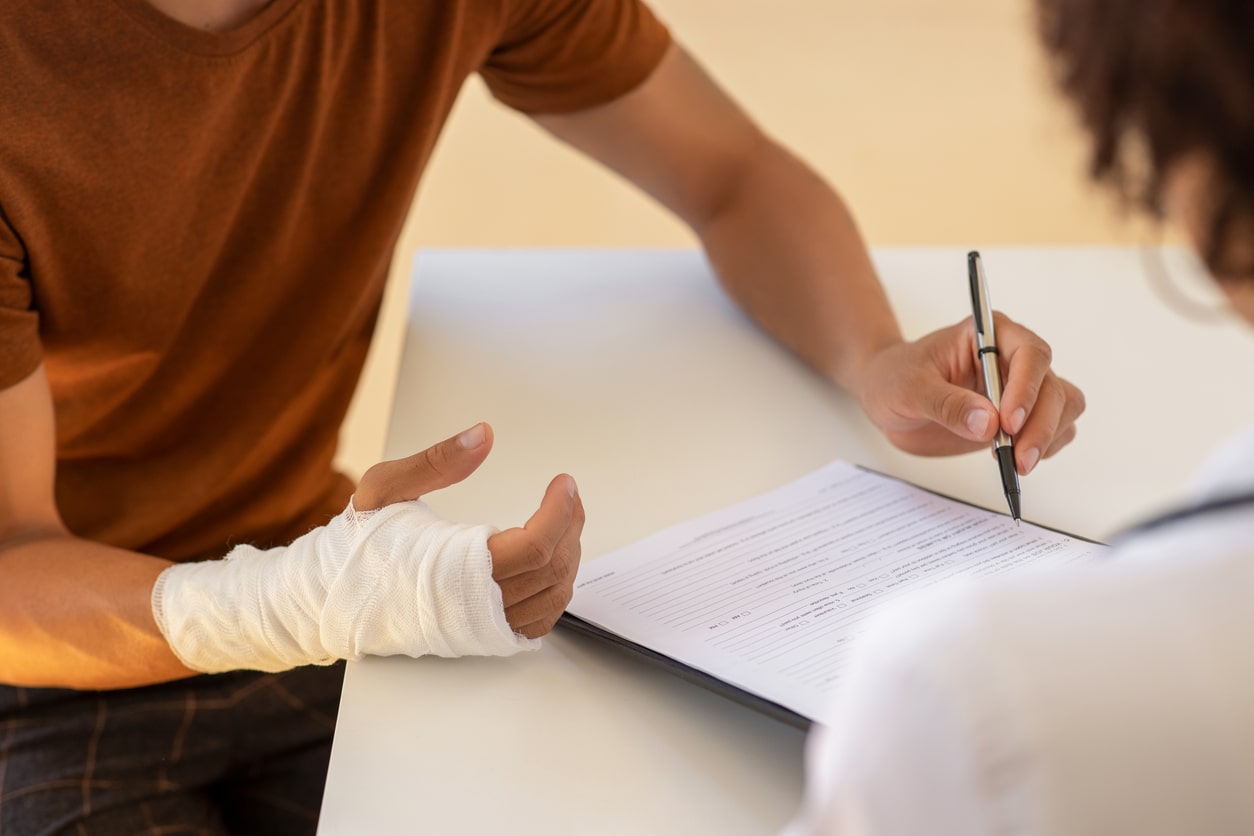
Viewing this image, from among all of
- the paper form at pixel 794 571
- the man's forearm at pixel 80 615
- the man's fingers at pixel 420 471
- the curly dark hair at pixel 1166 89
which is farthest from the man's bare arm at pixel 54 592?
the curly dark hair at pixel 1166 89

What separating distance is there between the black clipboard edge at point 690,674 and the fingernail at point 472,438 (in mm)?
105

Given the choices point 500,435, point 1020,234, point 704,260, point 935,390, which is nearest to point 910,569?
point 935,390

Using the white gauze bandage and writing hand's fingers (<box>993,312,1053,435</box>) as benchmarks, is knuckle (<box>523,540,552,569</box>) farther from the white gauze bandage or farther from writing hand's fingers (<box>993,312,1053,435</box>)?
writing hand's fingers (<box>993,312,1053,435</box>)

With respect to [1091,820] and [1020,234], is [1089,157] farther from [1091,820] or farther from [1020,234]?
[1020,234]

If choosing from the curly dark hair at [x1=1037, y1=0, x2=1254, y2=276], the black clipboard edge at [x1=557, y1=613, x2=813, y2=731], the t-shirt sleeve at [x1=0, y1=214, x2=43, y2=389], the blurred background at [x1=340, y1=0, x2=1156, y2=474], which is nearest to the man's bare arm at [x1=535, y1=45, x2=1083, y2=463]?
the black clipboard edge at [x1=557, y1=613, x2=813, y2=731]

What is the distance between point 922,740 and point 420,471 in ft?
1.21

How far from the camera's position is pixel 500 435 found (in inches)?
32.0

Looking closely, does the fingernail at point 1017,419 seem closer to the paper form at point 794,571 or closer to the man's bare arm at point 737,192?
the paper form at point 794,571

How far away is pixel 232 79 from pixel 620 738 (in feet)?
1.67

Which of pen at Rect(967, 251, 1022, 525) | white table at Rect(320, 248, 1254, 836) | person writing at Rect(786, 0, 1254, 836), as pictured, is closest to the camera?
person writing at Rect(786, 0, 1254, 836)

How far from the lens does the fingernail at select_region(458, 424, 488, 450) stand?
630 mm

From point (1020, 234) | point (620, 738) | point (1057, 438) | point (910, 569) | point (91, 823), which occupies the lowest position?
point (91, 823)

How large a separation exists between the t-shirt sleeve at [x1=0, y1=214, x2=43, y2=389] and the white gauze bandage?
18 centimetres

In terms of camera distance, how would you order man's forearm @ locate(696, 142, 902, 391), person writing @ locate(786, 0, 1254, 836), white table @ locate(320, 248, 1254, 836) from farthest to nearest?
1. man's forearm @ locate(696, 142, 902, 391)
2. white table @ locate(320, 248, 1254, 836)
3. person writing @ locate(786, 0, 1254, 836)
